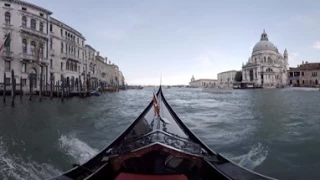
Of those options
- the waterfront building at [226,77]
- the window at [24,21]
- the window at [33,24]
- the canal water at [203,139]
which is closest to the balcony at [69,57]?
the window at [33,24]

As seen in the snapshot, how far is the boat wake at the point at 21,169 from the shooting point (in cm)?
400

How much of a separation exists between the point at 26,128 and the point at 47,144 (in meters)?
2.34

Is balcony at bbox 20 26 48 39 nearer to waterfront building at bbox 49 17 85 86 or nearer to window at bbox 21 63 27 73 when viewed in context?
waterfront building at bbox 49 17 85 86

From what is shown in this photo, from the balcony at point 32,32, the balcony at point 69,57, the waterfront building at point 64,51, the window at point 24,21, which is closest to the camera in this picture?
the balcony at point 32,32

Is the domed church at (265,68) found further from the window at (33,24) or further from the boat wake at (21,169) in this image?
the boat wake at (21,169)

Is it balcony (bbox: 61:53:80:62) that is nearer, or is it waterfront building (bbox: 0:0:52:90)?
waterfront building (bbox: 0:0:52:90)

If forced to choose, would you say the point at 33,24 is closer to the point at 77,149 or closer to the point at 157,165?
the point at 77,149

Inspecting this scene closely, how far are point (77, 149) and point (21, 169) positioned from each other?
156 cm

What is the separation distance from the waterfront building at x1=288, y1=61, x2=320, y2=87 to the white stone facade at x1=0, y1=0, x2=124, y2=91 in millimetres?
58292

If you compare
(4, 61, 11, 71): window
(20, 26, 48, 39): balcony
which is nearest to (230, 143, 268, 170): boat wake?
(4, 61, 11, 71): window

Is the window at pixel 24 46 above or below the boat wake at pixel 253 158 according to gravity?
above

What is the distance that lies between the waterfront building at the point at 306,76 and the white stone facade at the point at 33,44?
Answer: 191 ft

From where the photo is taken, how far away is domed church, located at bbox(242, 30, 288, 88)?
76188mm

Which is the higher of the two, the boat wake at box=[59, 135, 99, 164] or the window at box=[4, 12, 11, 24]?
the window at box=[4, 12, 11, 24]
